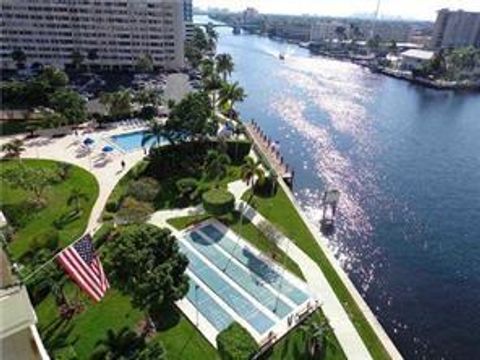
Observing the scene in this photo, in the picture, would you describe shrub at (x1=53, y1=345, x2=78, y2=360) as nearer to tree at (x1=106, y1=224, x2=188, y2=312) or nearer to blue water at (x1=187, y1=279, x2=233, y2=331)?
tree at (x1=106, y1=224, x2=188, y2=312)

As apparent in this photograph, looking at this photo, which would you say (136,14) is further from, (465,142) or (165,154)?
(465,142)

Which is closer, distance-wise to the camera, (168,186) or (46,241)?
(46,241)

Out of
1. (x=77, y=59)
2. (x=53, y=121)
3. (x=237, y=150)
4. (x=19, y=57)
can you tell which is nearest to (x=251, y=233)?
(x=237, y=150)

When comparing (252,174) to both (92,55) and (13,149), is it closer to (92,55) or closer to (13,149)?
(13,149)

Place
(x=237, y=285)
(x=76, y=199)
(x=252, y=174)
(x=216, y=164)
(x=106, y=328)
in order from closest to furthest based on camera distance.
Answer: (x=106, y=328)
(x=237, y=285)
(x=76, y=199)
(x=252, y=174)
(x=216, y=164)

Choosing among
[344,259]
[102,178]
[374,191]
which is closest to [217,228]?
[344,259]

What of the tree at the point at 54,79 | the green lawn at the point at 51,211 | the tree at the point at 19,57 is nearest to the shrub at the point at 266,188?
the green lawn at the point at 51,211
